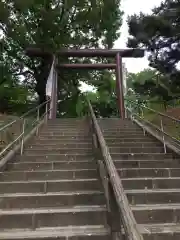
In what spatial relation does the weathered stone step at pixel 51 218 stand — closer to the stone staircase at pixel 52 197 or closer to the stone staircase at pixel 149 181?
the stone staircase at pixel 52 197

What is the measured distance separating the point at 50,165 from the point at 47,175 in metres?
0.53

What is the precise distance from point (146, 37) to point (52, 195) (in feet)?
23.3

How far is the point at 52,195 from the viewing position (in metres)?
3.99

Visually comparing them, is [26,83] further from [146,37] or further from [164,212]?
[164,212]

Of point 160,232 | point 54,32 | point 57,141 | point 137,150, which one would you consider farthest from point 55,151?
point 54,32

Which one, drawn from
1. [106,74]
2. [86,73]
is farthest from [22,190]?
[106,74]

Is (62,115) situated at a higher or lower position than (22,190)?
higher

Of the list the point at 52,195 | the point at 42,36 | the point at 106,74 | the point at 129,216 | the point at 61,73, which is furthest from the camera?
the point at 106,74

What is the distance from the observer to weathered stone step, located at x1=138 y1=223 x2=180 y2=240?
304 centimetres

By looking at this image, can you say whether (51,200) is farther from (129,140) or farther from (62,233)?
(129,140)

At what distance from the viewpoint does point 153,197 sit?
3.99 metres

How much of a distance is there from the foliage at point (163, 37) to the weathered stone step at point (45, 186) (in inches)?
231

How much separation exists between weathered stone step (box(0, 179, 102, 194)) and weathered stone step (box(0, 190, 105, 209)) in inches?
12.6

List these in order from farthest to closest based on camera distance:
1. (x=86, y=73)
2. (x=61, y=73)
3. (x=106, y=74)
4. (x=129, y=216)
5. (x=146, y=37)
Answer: (x=106, y=74)
(x=86, y=73)
(x=61, y=73)
(x=146, y=37)
(x=129, y=216)
